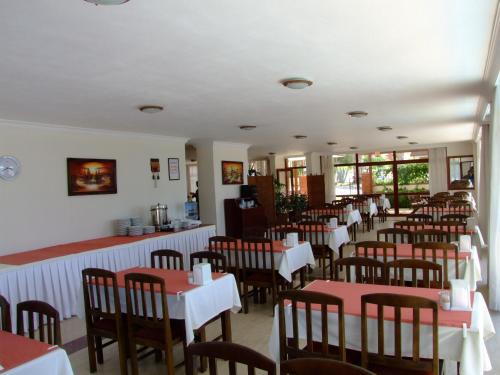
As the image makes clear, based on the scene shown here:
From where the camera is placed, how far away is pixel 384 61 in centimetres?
303

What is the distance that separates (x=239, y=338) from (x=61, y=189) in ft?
10.6

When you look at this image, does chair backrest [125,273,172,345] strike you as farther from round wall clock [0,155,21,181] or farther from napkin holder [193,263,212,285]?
round wall clock [0,155,21,181]

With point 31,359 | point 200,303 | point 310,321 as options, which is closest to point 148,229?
point 200,303

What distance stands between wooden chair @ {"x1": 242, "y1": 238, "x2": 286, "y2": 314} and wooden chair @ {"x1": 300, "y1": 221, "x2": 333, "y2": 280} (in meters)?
1.38

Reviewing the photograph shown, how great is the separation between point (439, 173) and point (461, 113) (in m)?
6.77

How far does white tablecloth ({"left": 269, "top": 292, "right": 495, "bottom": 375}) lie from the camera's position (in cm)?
191

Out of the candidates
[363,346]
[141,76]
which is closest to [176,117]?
[141,76]

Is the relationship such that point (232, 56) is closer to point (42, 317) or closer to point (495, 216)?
point (42, 317)

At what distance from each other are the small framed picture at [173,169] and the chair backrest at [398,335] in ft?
17.8

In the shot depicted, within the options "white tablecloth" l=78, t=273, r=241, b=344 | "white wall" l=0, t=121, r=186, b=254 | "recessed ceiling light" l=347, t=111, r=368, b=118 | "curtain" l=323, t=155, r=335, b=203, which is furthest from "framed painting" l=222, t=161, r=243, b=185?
"curtain" l=323, t=155, r=335, b=203

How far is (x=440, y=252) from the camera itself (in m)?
3.49

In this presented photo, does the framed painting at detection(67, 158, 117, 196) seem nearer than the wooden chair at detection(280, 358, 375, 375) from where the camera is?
No

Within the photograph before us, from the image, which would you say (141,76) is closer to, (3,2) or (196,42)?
(196,42)

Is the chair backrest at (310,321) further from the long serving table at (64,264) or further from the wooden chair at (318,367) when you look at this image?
the long serving table at (64,264)
